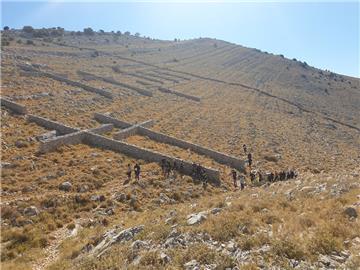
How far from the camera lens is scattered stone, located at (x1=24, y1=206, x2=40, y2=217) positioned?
2062 cm

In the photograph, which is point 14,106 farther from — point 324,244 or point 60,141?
point 324,244

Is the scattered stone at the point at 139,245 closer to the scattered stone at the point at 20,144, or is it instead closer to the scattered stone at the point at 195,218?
the scattered stone at the point at 195,218

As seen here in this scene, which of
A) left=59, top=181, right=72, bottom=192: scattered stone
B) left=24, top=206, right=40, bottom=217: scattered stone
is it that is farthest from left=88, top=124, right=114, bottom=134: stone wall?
left=24, top=206, right=40, bottom=217: scattered stone

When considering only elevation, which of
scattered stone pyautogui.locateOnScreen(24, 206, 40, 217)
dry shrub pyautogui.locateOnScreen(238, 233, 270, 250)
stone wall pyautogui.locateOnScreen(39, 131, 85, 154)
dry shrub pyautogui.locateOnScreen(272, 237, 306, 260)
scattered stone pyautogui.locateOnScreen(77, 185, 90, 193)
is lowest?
scattered stone pyautogui.locateOnScreen(24, 206, 40, 217)

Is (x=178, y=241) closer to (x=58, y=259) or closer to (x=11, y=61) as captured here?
(x=58, y=259)

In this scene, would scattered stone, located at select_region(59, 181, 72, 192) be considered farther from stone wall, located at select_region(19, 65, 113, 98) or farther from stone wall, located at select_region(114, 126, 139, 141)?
stone wall, located at select_region(19, 65, 113, 98)

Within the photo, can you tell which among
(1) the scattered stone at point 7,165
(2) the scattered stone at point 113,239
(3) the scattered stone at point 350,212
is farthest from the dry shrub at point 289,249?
(1) the scattered stone at point 7,165

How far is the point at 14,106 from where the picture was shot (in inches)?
1554

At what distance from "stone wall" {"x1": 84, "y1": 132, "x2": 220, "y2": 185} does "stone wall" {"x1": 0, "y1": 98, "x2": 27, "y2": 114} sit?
8072 millimetres

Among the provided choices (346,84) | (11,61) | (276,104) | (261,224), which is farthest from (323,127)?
(346,84)

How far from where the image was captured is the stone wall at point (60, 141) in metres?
31.3

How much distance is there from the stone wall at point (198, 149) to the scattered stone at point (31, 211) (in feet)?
66.5

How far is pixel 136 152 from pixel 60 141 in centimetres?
646

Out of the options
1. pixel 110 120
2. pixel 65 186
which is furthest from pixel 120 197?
pixel 110 120
